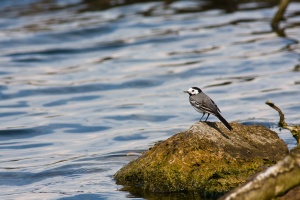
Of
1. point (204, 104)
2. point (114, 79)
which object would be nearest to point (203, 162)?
point (204, 104)

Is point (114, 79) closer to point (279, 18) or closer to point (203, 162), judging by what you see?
point (279, 18)

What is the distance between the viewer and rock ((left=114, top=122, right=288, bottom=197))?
10594 mm

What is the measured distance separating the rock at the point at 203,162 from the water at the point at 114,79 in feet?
1.98

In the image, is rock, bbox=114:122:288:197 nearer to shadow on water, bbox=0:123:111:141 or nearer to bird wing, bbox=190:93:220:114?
bird wing, bbox=190:93:220:114

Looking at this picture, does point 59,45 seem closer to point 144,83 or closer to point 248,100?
point 144,83

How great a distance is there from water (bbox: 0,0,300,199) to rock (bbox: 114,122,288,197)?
1.98ft

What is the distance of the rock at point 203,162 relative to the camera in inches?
417

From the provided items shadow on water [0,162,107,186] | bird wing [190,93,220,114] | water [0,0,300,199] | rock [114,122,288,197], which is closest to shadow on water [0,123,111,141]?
water [0,0,300,199]

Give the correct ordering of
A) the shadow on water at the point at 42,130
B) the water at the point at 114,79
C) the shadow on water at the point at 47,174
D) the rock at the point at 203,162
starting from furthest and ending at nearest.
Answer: the shadow on water at the point at 42,130 → the water at the point at 114,79 → the shadow on water at the point at 47,174 → the rock at the point at 203,162

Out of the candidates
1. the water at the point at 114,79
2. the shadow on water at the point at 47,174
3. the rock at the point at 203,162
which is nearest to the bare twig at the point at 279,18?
the water at the point at 114,79

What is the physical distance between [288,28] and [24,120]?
12056 millimetres

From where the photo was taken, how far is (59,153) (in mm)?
14641

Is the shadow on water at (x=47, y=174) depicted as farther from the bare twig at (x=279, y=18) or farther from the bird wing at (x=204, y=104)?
Result: the bare twig at (x=279, y=18)

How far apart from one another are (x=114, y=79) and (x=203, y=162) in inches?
460
